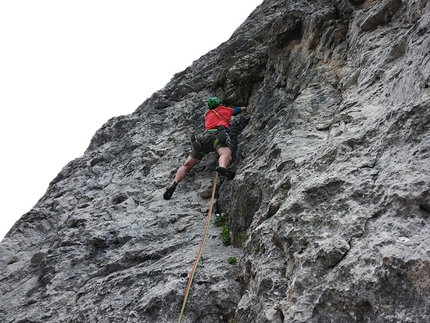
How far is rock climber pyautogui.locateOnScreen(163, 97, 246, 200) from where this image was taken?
8164 millimetres

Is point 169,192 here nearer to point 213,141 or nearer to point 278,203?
point 213,141

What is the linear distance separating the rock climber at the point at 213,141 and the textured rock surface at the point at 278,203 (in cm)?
40

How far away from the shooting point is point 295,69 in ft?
27.3

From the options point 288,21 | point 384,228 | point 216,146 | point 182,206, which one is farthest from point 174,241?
point 288,21

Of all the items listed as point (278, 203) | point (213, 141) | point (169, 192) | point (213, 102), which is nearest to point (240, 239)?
point (278, 203)

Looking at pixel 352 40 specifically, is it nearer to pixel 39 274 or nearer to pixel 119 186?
pixel 119 186

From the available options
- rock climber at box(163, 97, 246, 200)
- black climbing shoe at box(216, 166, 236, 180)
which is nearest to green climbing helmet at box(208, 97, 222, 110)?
rock climber at box(163, 97, 246, 200)

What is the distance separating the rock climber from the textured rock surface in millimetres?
403

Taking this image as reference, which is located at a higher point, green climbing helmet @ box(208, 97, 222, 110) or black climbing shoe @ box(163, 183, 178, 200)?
green climbing helmet @ box(208, 97, 222, 110)

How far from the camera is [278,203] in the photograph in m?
5.28

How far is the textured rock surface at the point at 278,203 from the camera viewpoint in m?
3.56

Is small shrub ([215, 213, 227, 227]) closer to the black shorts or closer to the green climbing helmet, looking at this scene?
the black shorts

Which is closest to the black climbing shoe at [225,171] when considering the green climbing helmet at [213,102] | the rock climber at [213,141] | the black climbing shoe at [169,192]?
the rock climber at [213,141]

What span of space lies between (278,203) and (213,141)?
137 inches
